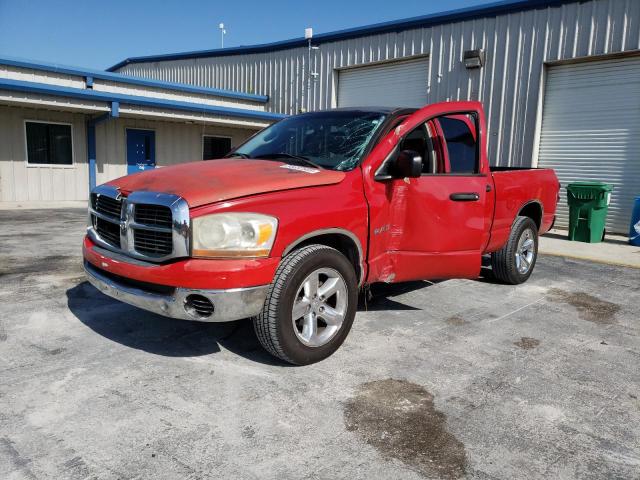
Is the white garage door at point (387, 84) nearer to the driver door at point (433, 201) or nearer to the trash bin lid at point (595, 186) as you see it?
the trash bin lid at point (595, 186)

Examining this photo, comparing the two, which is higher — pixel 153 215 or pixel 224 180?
pixel 224 180

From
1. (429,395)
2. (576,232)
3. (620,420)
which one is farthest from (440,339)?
(576,232)

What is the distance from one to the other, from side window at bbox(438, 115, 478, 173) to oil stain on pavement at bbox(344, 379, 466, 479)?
2249mm

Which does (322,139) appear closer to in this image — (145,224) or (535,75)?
(145,224)

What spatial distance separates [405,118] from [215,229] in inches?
82.6

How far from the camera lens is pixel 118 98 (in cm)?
1409

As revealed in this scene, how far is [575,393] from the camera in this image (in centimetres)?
323

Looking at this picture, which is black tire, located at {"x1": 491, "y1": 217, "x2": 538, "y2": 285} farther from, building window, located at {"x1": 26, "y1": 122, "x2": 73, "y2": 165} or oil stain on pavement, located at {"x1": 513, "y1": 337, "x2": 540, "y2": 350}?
building window, located at {"x1": 26, "y1": 122, "x2": 73, "y2": 165}

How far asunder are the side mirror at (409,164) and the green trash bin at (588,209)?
7.40 meters

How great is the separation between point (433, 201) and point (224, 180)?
1.80 metres

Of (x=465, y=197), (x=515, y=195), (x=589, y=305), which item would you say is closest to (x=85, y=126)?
(x=515, y=195)

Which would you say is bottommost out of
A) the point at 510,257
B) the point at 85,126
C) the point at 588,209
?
the point at 510,257

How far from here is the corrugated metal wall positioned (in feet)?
36.2

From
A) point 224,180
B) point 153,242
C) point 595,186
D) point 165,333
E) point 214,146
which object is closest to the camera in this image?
point 153,242
